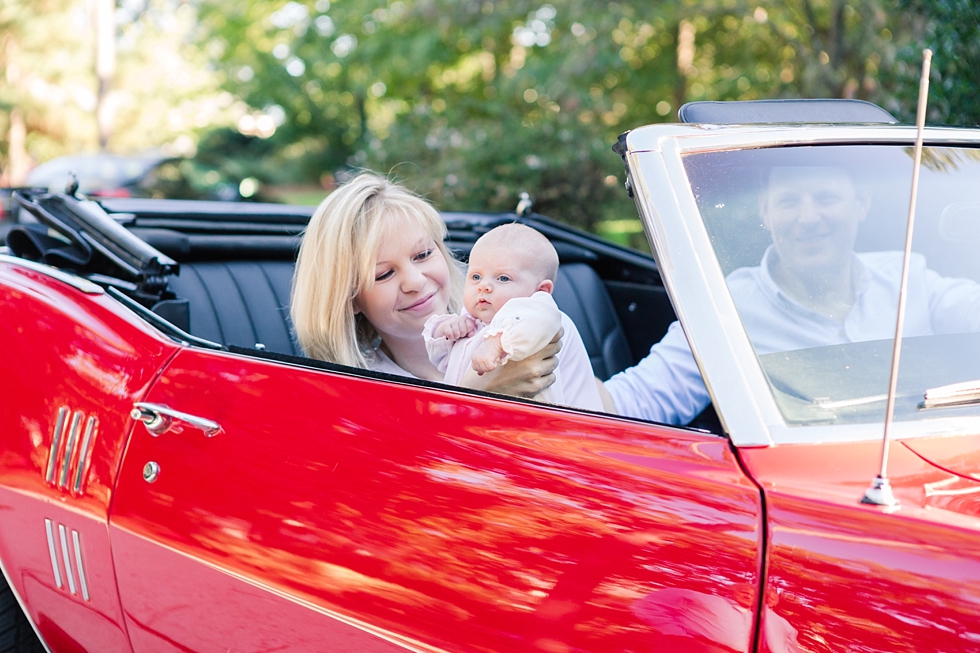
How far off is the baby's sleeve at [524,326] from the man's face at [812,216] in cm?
46

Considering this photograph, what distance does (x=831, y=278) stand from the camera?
1583 mm

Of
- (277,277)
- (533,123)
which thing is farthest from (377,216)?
(533,123)

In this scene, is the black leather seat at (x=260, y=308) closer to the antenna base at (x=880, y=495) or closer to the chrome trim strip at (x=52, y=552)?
the chrome trim strip at (x=52, y=552)

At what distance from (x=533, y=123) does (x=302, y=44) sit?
5.37 m

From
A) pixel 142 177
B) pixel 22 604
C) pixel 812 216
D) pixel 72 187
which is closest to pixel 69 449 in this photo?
pixel 22 604

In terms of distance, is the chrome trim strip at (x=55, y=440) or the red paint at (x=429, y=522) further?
the chrome trim strip at (x=55, y=440)

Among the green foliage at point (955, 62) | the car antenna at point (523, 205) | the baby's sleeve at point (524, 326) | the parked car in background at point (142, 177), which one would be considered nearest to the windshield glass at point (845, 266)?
the baby's sleeve at point (524, 326)

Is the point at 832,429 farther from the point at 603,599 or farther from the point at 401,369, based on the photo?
the point at 401,369

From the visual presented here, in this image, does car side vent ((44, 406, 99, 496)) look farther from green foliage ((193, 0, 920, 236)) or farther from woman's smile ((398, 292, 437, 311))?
green foliage ((193, 0, 920, 236))

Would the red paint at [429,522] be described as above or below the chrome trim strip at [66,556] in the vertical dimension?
above

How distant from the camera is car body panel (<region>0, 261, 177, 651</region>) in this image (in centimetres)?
189

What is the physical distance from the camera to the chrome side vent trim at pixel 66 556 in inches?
75.6

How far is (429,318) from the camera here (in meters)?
2.19

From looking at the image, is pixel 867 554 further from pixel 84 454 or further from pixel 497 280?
pixel 84 454
